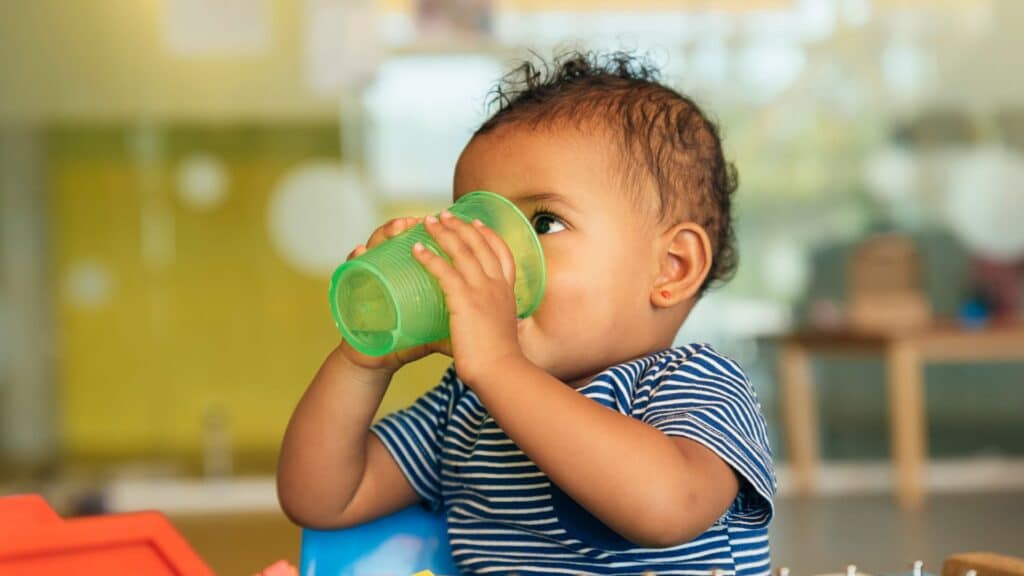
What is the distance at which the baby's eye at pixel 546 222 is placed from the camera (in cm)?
91

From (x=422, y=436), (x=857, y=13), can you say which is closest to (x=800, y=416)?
(x=857, y=13)

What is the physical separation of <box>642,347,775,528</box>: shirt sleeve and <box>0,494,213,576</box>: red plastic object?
12.2 inches

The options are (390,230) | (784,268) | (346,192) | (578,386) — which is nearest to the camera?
(390,230)

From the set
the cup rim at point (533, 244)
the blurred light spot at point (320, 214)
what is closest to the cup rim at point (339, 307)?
the cup rim at point (533, 244)

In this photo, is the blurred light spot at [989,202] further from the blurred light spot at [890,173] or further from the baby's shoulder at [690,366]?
the baby's shoulder at [690,366]

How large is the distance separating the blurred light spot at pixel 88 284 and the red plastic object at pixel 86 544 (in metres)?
3.88

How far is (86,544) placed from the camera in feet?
2.02

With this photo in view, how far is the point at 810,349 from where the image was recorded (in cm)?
396

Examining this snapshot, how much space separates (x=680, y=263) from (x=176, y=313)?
359cm

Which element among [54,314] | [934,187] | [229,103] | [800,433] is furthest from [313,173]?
[934,187]

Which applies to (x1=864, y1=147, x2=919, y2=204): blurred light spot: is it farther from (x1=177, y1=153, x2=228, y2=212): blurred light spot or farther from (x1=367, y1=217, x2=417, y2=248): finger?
(x1=367, y1=217, x2=417, y2=248): finger

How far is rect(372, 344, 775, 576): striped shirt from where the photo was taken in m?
0.85

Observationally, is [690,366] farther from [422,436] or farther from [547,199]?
[422,436]

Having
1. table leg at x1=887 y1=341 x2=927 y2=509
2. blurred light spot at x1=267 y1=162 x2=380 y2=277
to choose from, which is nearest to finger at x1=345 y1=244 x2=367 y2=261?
table leg at x1=887 y1=341 x2=927 y2=509
